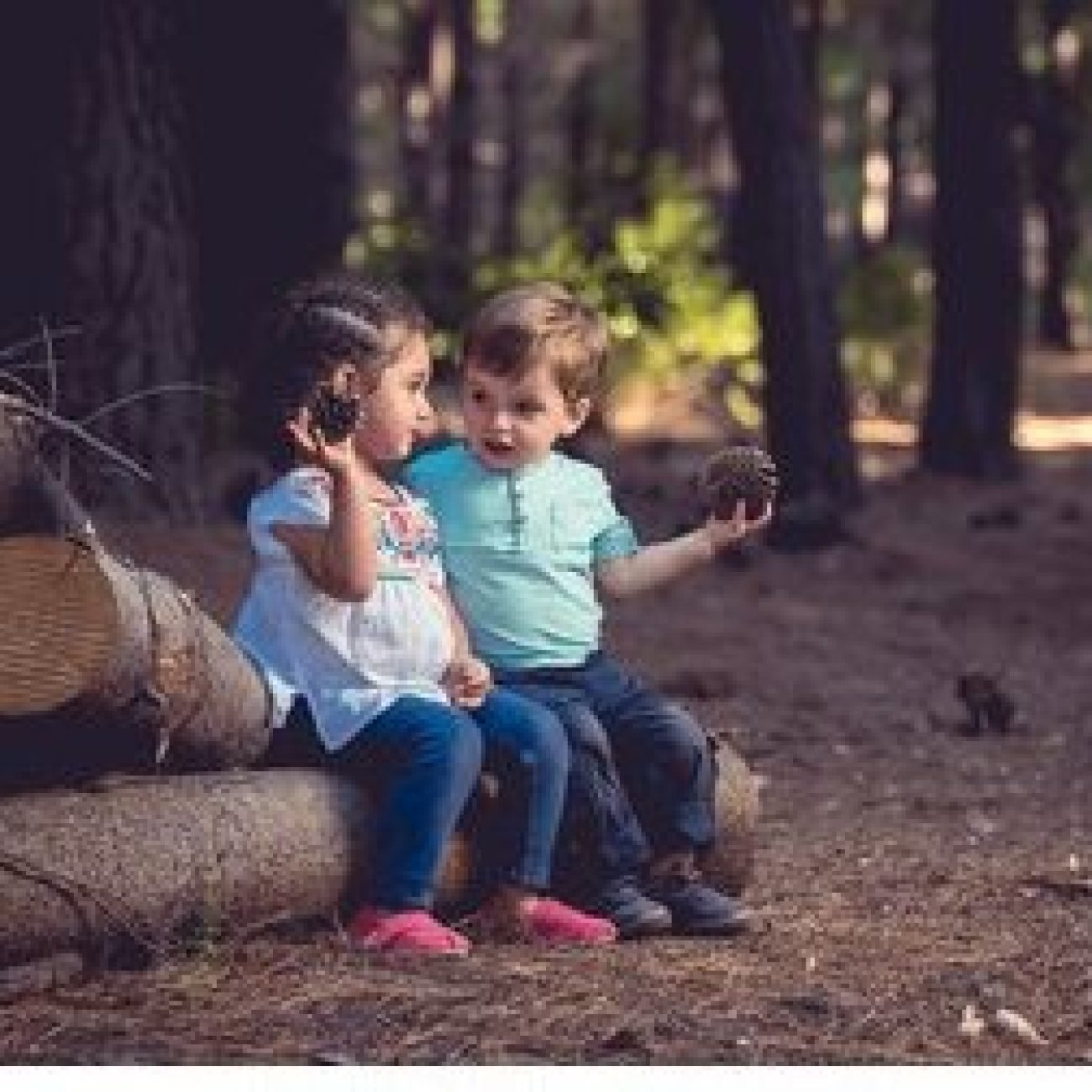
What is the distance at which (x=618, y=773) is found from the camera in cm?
659

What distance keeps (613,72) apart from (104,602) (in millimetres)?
43566

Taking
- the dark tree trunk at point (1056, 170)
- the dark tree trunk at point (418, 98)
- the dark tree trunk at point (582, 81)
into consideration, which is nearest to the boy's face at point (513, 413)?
the dark tree trunk at point (418, 98)

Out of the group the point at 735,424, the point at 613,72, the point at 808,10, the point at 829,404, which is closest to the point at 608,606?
the point at 829,404

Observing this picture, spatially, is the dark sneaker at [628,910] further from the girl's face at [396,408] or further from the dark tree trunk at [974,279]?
the dark tree trunk at [974,279]

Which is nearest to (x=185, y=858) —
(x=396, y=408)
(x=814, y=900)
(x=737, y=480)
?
(x=396, y=408)

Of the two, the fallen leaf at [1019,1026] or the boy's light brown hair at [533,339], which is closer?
the fallen leaf at [1019,1026]

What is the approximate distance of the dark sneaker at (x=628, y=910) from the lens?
6469mm

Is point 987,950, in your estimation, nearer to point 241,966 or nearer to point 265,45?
point 241,966

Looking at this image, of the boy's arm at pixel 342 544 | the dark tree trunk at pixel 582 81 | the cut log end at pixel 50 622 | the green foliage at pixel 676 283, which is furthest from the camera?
the dark tree trunk at pixel 582 81

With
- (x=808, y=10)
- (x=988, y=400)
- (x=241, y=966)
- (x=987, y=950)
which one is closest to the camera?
(x=241, y=966)

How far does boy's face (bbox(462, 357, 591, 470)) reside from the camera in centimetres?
641

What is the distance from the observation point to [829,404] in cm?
1594

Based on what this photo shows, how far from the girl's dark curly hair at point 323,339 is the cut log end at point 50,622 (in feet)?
2.06

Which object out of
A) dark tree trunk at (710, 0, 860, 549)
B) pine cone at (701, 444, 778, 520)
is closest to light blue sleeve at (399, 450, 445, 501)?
pine cone at (701, 444, 778, 520)
